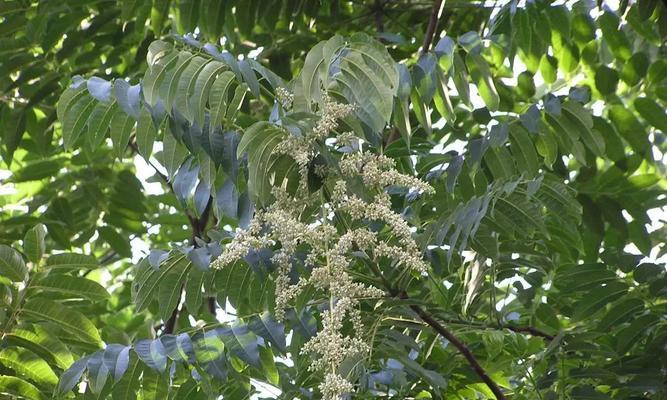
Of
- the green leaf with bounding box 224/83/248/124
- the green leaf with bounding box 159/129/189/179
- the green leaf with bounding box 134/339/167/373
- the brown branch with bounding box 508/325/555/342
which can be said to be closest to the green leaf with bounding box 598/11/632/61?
the brown branch with bounding box 508/325/555/342

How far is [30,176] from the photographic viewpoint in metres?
4.72

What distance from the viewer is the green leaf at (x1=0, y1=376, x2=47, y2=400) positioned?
2.90 m

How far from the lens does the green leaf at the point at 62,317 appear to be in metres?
3.02

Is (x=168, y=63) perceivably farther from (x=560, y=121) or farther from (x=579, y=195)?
(x=579, y=195)

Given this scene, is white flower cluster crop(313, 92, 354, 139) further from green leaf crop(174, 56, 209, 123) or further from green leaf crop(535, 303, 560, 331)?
green leaf crop(535, 303, 560, 331)

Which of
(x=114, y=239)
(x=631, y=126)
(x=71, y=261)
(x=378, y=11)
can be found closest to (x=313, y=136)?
(x=71, y=261)

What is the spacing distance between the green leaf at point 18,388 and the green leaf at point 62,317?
197mm

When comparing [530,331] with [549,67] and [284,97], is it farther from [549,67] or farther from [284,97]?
[549,67]

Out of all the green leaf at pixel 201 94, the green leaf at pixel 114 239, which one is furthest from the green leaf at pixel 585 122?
the green leaf at pixel 114 239

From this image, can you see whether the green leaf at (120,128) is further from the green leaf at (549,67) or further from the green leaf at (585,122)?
the green leaf at (549,67)

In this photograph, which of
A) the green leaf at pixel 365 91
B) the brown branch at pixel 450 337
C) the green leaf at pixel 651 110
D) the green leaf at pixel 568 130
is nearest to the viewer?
the green leaf at pixel 365 91

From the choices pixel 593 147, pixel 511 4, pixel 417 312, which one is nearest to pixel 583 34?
pixel 511 4

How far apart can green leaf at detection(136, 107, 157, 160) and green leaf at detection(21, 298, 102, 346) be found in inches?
21.6

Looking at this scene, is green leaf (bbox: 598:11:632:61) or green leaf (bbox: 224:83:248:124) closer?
green leaf (bbox: 224:83:248:124)
